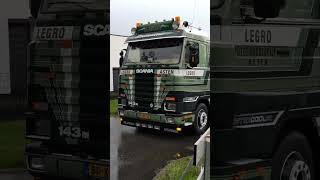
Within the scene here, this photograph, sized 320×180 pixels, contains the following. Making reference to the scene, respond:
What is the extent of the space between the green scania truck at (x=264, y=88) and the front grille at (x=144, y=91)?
887mm

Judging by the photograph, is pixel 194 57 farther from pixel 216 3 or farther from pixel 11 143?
pixel 11 143

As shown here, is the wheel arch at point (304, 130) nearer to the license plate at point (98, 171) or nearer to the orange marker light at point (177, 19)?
the orange marker light at point (177, 19)

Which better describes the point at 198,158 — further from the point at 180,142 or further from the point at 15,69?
the point at 15,69

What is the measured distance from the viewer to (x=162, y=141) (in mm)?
3682

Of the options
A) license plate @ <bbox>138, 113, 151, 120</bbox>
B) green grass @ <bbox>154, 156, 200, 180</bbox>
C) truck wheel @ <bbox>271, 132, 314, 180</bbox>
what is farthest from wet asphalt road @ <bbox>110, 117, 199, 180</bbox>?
truck wheel @ <bbox>271, 132, 314, 180</bbox>

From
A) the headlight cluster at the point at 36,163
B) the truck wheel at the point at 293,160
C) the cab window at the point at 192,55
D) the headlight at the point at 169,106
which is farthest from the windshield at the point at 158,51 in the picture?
the headlight cluster at the point at 36,163

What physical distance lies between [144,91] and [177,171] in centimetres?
100

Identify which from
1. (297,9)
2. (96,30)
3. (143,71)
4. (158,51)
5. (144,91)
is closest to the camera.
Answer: (96,30)

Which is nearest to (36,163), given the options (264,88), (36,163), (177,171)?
(36,163)

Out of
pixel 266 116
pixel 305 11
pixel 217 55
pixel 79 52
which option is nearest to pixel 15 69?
pixel 79 52

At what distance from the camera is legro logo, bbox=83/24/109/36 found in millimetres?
3289

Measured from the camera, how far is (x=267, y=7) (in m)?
3.60

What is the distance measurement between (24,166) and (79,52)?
0.85 meters

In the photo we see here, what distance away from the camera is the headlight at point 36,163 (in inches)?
133
